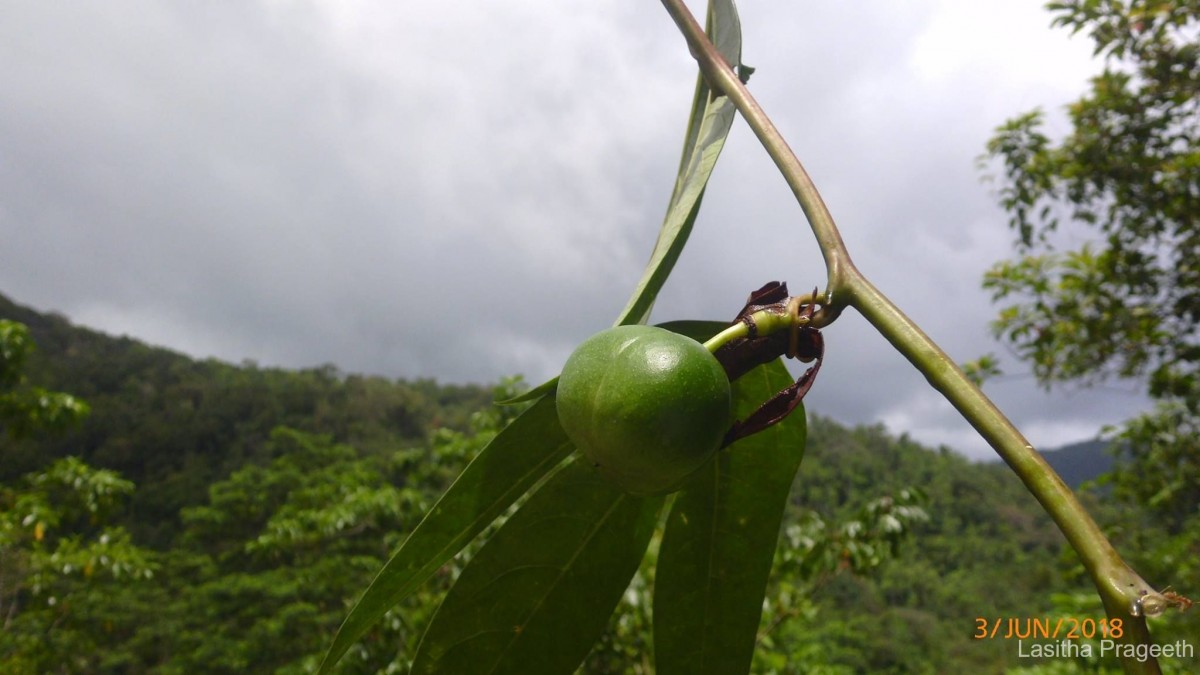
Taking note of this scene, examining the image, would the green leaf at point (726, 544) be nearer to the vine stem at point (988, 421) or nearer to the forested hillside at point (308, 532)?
the vine stem at point (988, 421)

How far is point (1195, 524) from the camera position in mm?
4664

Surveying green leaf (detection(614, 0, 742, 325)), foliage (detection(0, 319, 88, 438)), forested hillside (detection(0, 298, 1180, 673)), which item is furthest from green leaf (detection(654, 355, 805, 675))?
foliage (detection(0, 319, 88, 438))

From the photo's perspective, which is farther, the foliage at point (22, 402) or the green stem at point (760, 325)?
the foliage at point (22, 402)

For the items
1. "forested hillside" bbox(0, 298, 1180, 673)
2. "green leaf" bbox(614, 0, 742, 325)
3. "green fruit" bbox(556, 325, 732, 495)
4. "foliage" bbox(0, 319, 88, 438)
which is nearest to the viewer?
"green fruit" bbox(556, 325, 732, 495)

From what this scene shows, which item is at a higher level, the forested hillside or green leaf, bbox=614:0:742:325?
the forested hillside

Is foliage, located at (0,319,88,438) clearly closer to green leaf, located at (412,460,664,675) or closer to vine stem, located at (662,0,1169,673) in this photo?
green leaf, located at (412,460,664,675)

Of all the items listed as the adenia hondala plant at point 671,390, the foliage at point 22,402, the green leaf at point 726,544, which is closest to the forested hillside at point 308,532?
the foliage at point 22,402

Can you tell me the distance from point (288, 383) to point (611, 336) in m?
40.0

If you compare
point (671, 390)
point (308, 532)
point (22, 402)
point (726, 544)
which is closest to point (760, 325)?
point (671, 390)

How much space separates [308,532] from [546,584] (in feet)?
32.0

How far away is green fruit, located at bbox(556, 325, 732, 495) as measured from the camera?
1.61ft

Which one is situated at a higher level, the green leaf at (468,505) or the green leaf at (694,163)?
the green leaf at (694,163)

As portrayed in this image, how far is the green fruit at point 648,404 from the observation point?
490 millimetres

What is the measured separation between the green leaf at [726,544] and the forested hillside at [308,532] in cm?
178
